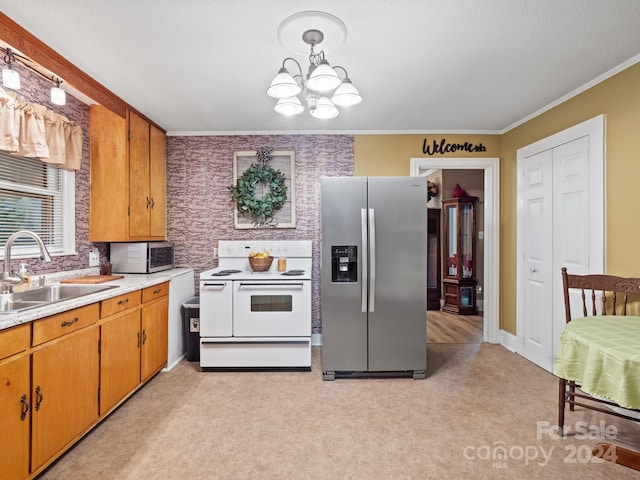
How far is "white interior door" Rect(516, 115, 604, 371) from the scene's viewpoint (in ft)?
8.34

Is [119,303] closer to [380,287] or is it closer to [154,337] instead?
[154,337]

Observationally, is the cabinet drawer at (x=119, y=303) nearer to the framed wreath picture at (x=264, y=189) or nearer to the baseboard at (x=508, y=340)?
the framed wreath picture at (x=264, y=189)

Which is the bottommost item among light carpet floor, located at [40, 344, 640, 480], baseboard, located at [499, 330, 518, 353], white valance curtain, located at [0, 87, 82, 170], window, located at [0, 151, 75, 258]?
light carpet floor, located at [40, 344, 640, 480]

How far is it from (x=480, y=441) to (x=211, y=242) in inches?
120

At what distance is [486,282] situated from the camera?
3.82m

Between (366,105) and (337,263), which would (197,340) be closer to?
(337,263)

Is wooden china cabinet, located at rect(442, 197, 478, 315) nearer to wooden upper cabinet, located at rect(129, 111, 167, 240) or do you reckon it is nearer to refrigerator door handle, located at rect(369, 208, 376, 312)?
refrigerator door handle, located at rect(369, 208, 376, 312)

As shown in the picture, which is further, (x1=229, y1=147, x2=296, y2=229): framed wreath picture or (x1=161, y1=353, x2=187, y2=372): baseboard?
(x1=229, y1=147, x2=296, y2=229): framed wreath picture

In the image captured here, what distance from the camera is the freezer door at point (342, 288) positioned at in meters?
2.88

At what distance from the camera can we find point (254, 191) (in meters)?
3.68

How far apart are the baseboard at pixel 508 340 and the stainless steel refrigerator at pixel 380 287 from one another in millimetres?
1324

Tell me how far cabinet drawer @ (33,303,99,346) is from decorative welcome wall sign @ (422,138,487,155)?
3.44 metres

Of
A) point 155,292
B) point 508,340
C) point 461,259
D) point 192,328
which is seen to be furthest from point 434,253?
point 155,292

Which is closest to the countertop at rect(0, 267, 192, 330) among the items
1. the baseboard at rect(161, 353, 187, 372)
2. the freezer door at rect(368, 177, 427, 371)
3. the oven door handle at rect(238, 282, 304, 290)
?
the oven door handle at rect(238, 282, 304, 290)
